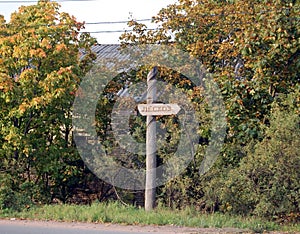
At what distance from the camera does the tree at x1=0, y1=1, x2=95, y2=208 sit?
13.8 m

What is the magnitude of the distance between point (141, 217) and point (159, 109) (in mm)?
2607

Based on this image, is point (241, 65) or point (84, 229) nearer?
point (84, 229)

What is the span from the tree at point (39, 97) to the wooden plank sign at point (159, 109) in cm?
220

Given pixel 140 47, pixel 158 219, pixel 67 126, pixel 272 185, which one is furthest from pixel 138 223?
pixel 140 47

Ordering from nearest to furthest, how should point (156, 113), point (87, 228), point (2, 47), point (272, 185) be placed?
point (87, 228)
point (272, 185)
point (156, 113)
point (2, 47)

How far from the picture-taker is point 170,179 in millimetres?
13352

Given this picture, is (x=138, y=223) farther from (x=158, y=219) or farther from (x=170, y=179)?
(x=170, y=179)

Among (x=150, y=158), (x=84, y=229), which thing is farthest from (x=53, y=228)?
(x=150, y=158)

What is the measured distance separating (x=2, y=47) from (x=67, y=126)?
8.74 ft

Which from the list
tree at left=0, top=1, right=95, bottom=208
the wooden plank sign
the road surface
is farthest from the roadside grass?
the wooden plank sign

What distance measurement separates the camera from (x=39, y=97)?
13.8 metres

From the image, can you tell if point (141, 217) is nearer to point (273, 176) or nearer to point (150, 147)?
point (150, 147)

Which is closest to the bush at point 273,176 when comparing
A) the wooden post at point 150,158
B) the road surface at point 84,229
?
the road surface at point 84,229

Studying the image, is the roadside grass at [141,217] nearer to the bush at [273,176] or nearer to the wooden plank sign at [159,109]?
the bush at [273,176]
